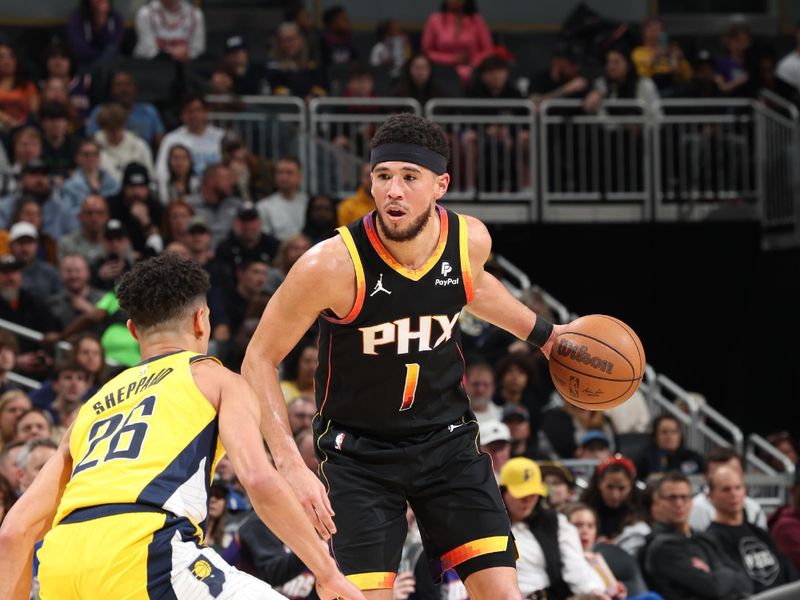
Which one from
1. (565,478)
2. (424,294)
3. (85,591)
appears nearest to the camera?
(85,591)

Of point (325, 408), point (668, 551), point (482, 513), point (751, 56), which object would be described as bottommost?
point (668, 551)

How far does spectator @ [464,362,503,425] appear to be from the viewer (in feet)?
37.2

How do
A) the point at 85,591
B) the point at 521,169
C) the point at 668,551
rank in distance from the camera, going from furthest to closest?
the point at 521,169
the point at 668,551
the point at 85,591

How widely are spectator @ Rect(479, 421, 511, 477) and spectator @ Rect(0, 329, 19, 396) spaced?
3463 mm

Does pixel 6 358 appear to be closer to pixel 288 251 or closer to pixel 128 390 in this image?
pixel 288 251

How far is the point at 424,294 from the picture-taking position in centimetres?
578

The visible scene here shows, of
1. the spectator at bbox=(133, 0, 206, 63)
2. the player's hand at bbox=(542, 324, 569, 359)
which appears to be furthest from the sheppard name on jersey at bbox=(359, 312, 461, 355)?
the spectator at bbox=(133, 0, 206, 63)

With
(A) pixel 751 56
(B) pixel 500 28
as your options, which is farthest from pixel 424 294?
(B) pixel 500 28

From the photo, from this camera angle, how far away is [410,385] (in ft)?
19.1

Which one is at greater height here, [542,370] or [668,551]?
[542,370]

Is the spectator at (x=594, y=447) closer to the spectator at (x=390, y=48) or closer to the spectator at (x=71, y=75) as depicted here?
the spectator at (x=71, y=75)

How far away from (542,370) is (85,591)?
873 cm

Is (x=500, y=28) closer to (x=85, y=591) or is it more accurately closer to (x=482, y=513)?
(x=482, y=513)

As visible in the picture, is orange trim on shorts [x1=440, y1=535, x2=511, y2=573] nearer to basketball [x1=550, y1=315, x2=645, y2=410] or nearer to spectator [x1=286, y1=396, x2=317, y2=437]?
basketball [x1=550, y1=315, x2=645, y2=410]
